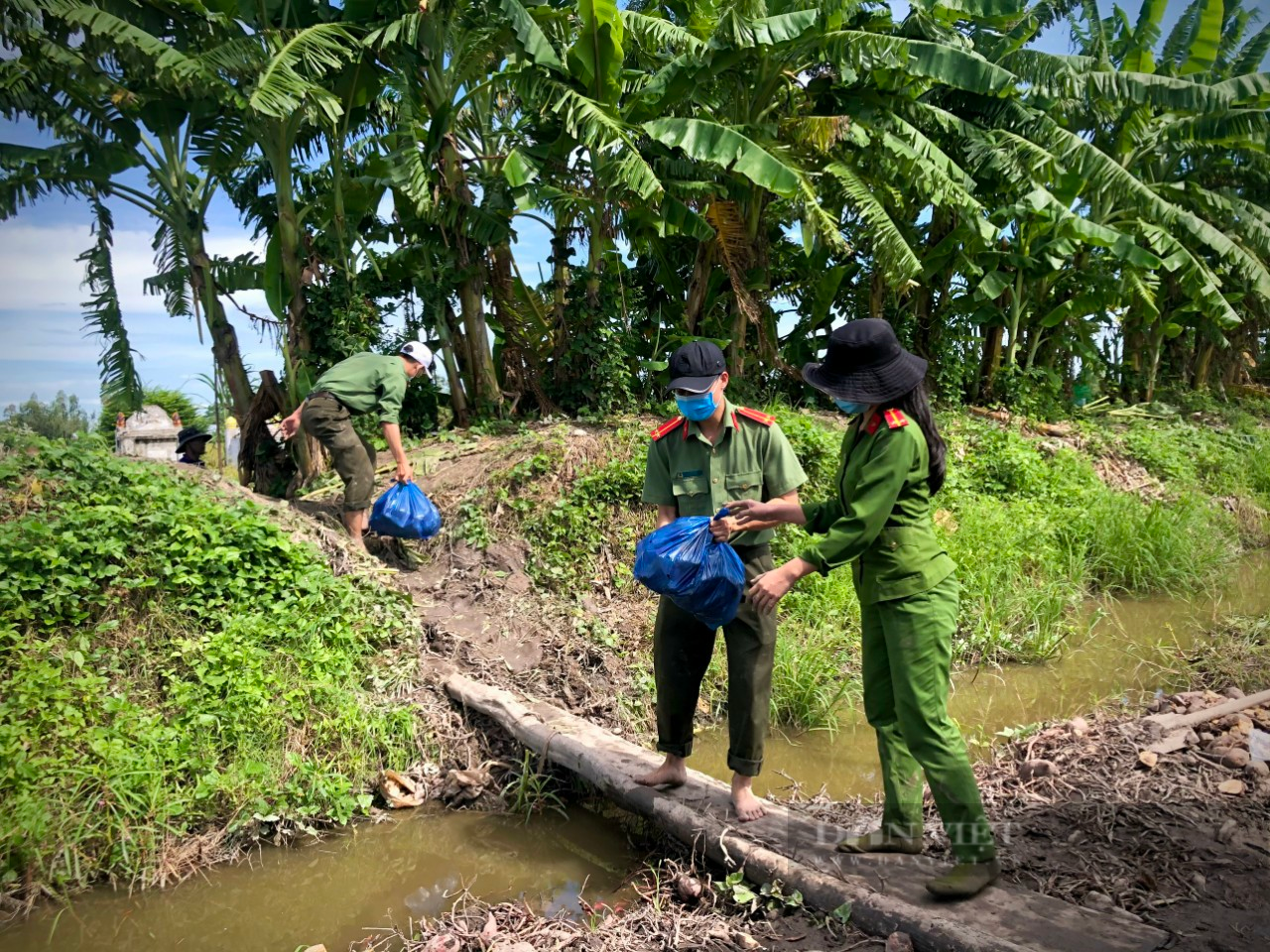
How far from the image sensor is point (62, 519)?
442cm

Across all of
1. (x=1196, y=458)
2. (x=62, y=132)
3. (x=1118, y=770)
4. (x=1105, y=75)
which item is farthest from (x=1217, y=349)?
(x=62, y=132)

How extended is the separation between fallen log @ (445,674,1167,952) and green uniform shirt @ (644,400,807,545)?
44.2 inches

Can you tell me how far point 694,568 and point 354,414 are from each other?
3862 millimetres

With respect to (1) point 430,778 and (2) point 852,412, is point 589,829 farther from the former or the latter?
(2) point 852,412

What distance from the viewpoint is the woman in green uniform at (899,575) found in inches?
109

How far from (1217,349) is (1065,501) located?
1194 cm

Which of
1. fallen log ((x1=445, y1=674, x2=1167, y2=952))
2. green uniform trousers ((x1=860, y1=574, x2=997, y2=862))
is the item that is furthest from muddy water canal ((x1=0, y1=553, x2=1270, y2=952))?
green uniform trousers ((x1=860, y1=574, x2=997, y2=862))

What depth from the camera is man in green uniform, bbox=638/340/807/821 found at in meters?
3.35

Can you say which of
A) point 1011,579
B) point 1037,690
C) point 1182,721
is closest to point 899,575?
point 1182,721

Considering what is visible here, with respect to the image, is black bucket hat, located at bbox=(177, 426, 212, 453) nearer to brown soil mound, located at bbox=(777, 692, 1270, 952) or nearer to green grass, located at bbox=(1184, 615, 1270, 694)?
brown soil mound, located at bbox=(777, 692, 1270, 952)

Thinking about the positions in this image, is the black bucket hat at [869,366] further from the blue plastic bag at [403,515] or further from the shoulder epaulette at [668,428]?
the blue plastic bag at [403,515]

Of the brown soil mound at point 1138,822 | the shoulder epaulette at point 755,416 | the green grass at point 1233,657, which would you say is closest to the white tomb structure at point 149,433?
the shoulder epaulette at point 755,416

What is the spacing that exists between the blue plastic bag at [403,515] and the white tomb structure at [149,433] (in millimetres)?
7040

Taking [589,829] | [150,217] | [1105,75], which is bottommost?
[589,829]
